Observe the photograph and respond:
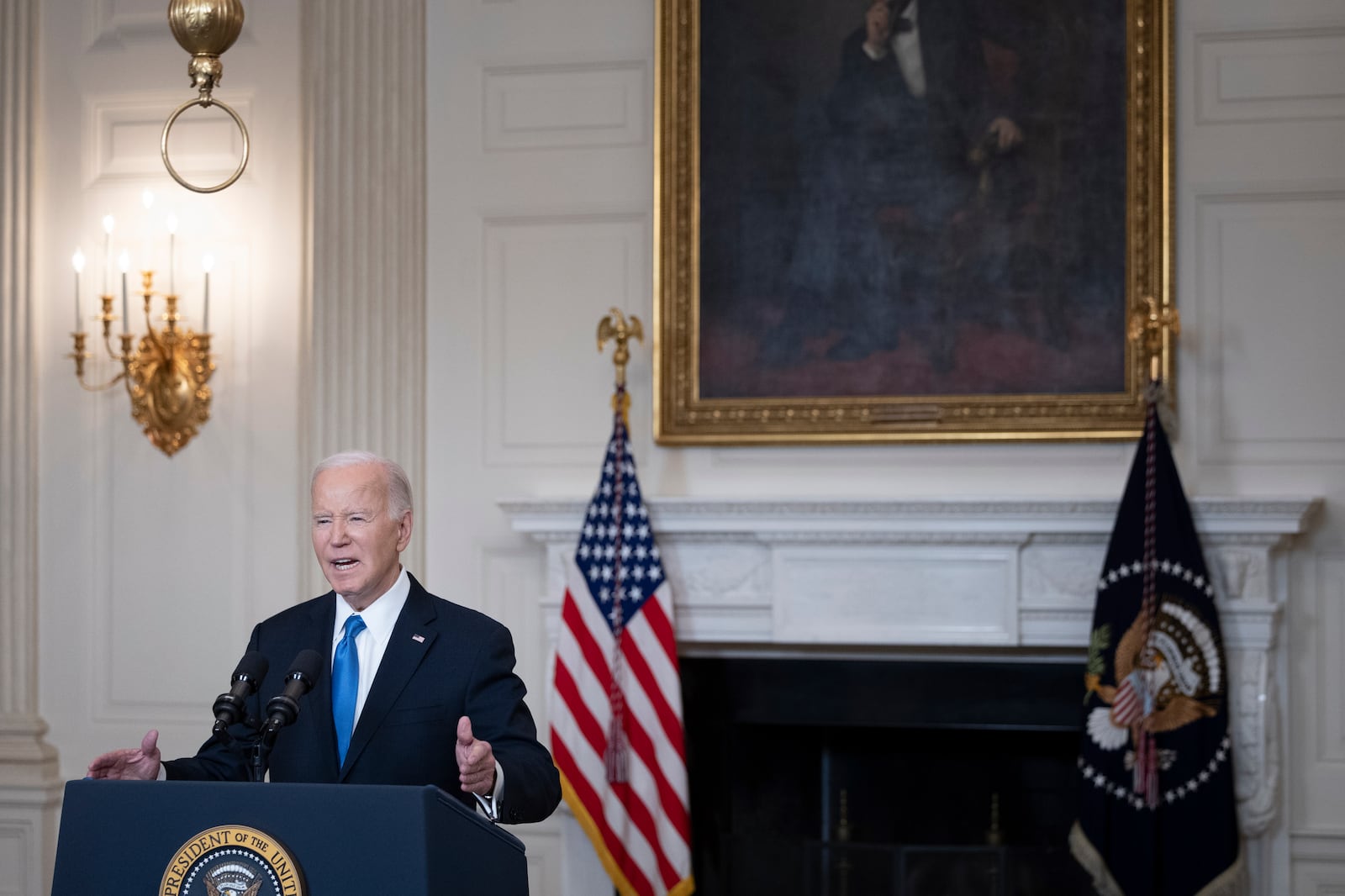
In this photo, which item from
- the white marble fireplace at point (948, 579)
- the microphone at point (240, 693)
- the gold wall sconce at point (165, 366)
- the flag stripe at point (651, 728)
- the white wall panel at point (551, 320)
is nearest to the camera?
the microphone at point (240, 693)

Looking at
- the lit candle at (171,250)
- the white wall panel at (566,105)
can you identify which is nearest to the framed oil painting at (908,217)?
the white wall panel at (566,105)

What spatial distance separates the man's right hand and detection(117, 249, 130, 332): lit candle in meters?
3.70

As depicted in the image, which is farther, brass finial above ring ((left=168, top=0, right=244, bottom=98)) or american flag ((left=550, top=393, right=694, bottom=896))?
Result: american flag ((left=550, top=393, right=694, bottom=896))

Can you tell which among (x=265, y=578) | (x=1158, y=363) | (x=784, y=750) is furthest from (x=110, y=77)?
(x=1158, y=363)

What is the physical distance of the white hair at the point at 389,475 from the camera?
118 inches

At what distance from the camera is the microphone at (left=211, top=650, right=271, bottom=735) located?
94.0 inches

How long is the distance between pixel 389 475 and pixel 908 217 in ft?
10.3

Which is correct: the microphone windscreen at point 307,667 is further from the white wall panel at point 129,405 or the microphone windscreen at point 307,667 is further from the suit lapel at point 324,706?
the white wall panel at point 129,405

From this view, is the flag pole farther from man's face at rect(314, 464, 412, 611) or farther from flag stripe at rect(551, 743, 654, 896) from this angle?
man's face at rect(314, 464, 412, 611)

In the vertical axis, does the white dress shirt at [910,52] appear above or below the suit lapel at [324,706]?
above

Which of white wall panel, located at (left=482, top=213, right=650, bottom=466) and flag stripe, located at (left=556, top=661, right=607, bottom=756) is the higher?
white wall panel, located at (left=482, top=213, right=650, bottom=466)

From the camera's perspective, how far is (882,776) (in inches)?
234

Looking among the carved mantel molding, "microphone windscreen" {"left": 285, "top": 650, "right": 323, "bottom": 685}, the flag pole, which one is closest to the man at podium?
"microphone windscreen" {"left": 285, "top": 650, "right": 323, "bottom": 685}

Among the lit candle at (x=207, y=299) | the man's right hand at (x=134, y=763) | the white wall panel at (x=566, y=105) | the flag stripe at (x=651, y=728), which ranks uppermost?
the white wall panel at (x=566, y=105)
